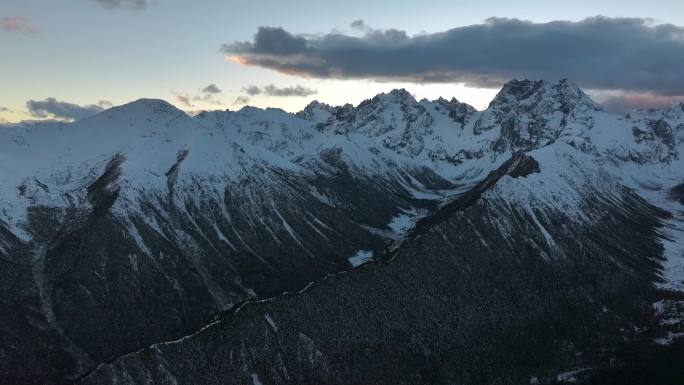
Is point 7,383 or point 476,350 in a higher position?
point 7,383

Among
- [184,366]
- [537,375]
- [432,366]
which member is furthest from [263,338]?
[537,375]

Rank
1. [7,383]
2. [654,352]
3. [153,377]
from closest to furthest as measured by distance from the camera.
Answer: [153,377], [7,383], [654,352]

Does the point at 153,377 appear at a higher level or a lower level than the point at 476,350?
higher

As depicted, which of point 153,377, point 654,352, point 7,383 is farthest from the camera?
Result: point 654,352

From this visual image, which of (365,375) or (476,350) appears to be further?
(476,350)

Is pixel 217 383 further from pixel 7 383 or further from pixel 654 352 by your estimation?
pixel 654 352

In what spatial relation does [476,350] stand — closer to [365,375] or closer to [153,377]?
[365,375]

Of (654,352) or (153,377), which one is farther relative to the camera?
(654,352)

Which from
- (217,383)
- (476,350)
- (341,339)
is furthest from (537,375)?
(217,383)

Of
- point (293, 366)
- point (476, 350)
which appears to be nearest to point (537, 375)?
point (476, 350)
